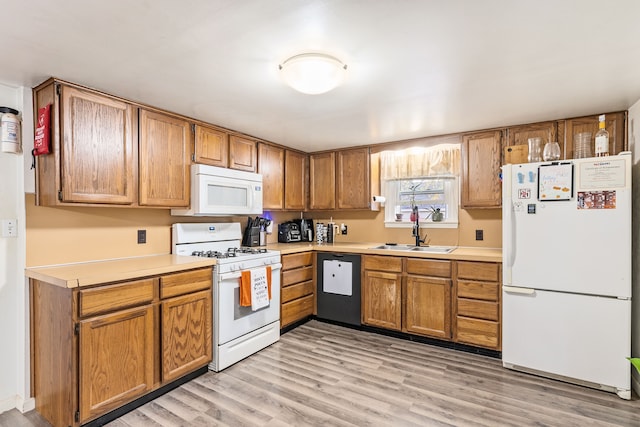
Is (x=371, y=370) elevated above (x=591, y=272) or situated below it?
below

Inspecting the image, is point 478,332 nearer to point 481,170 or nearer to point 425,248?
point 425,248

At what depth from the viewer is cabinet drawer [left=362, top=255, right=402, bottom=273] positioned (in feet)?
11.0

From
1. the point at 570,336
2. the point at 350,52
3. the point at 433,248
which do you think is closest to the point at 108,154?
the point at 350,52

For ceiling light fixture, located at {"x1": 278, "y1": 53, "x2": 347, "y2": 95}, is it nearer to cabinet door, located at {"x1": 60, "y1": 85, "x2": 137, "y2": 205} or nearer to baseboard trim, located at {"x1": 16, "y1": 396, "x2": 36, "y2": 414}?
cabinet door, located at {"x1": 60, "y1": 85, "x2": 137, "y2": 205}

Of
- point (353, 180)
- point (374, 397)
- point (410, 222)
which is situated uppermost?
point (353, 180)

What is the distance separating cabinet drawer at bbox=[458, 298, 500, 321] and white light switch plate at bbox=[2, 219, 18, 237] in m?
3.47

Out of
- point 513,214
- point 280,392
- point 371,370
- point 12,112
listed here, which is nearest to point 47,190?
point 12,112

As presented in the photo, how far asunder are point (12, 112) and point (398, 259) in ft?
10.7

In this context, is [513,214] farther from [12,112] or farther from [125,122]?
[12,112]

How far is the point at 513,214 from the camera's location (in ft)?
8.74

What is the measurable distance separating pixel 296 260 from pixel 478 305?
1843 mm

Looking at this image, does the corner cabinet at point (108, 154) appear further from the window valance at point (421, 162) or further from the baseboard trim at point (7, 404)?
the window valance at point (421, 162)

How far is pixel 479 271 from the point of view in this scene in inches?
116

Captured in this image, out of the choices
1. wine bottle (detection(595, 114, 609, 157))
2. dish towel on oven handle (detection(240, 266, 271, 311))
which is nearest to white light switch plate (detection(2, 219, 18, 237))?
dish towel on oven handle (detection(240, 266, 271, 311))
